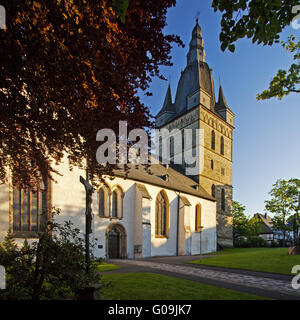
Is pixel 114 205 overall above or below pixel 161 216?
above

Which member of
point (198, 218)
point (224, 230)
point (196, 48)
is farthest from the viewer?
point (196, 48)

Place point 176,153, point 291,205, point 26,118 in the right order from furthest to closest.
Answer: point 291,205 < point 176,153 < point 26,118

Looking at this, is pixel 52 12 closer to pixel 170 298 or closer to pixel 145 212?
pixel 170 298

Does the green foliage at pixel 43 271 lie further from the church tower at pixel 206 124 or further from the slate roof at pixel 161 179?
the church tower at pixel 206 124

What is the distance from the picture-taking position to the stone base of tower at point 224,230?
32.8 m

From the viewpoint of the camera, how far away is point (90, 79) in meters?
3.79

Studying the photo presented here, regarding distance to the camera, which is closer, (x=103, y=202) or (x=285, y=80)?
(x=285, y=80)

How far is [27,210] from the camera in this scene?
1267cm

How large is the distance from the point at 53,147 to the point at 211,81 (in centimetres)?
3606

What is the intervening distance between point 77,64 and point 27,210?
1161 cm

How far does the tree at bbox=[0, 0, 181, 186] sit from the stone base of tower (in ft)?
103

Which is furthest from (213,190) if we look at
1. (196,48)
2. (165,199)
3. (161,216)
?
(196,48)

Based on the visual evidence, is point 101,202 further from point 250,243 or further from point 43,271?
point 250,243
